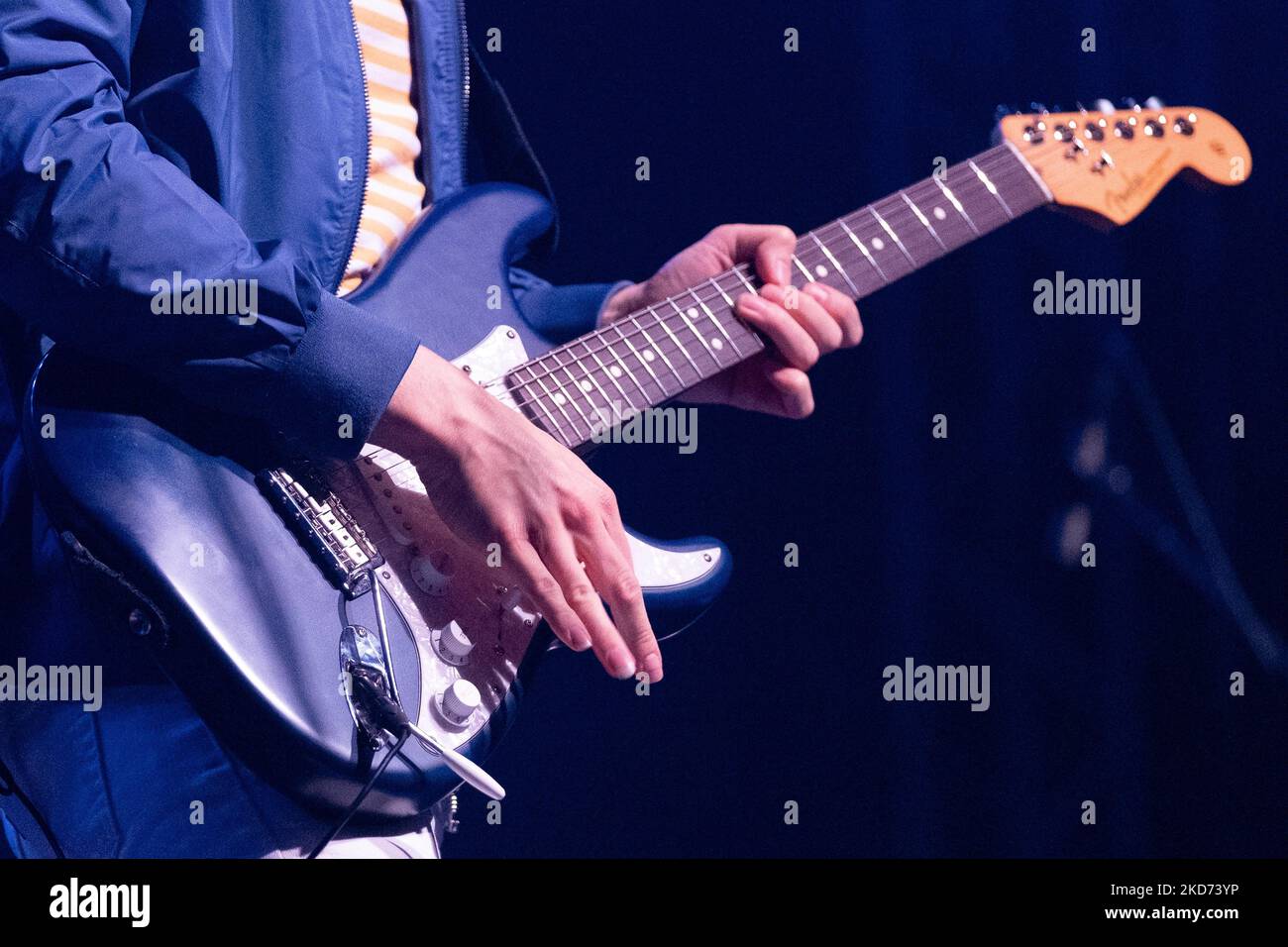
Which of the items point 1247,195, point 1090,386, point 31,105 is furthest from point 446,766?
point 1247,195

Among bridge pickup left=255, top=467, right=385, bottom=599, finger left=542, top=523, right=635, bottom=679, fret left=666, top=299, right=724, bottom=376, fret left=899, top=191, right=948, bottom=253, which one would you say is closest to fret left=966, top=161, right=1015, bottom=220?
fret left=899, top=191, right=948, bottom=253

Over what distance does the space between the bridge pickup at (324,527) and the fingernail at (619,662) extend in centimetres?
20

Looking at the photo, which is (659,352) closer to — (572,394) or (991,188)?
(572,394)

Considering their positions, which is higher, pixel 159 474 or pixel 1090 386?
pixel 1090 386

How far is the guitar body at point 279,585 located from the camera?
0.78m

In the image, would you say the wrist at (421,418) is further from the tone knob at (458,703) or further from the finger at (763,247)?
the finger at (763,247)

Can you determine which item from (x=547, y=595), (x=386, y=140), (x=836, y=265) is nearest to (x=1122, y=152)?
(x=836, y=265)

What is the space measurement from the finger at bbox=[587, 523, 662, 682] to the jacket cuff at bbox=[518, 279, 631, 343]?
0.38 metres

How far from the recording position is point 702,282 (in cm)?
124

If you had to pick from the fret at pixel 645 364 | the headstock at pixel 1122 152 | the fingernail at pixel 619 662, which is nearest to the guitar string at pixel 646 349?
the fret at pixel 645 364

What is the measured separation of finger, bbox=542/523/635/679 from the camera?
864 mm

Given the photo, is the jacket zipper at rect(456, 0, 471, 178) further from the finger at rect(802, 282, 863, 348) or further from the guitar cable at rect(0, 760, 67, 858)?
the guitar cable at rect(0, 760, 67, 858)
